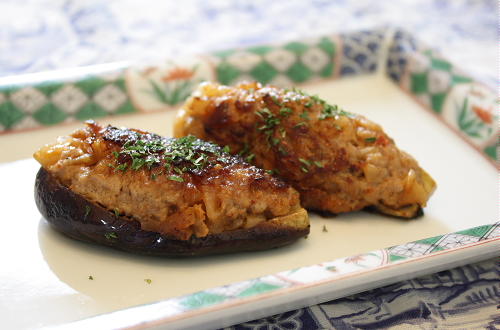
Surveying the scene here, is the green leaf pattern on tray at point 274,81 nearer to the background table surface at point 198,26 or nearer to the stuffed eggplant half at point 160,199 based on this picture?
the background table surface at point 198,26

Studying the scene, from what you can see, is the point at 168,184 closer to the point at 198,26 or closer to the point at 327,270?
the point at 327,270

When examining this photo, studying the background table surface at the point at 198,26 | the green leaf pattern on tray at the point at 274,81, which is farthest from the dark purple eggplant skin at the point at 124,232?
the background table surface at the point at 198,26

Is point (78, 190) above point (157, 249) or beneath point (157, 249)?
above

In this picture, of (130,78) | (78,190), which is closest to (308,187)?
(78,190)

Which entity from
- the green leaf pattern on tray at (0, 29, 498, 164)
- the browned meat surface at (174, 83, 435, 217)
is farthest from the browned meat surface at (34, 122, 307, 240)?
the green leaf pattern on tray at (0, 29, 498, 164)

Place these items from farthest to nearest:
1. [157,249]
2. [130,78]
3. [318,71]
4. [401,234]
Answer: [318,71] < [130,78] < [401,234] < [157,249]

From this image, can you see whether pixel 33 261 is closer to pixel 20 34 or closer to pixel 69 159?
pixel 69 159

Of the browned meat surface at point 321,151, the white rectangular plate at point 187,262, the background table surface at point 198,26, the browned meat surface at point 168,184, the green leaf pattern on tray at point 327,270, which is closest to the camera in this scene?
the green leaf pattern on tray at point 327,270
